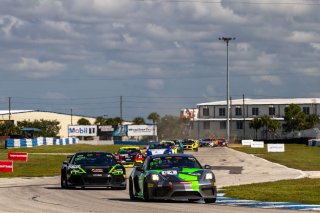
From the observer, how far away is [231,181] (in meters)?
31.6

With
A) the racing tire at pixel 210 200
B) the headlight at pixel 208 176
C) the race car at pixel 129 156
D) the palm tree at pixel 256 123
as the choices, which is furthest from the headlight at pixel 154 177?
the palm tree at pixel 256 123

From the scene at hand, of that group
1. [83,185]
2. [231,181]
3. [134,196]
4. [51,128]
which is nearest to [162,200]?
[134,196]

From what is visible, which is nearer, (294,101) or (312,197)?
(312,197)

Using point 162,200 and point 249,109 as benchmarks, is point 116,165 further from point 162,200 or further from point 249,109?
point 249,109

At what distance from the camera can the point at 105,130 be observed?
158 metres

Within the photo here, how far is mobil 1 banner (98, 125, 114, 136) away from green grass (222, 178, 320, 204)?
427ft

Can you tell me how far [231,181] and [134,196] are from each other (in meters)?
10.4

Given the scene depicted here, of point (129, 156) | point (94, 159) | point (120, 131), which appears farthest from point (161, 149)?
point (120, 131)

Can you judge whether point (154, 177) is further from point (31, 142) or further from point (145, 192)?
point (31, 142)

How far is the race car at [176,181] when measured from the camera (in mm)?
19719

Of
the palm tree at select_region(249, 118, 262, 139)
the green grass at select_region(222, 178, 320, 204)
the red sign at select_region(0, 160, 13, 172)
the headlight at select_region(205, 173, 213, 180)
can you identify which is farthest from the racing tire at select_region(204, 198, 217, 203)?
the palm tree at select_region(249, 118, 262, 139)

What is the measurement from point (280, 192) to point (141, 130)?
13631cm

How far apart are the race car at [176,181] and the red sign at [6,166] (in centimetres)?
2155

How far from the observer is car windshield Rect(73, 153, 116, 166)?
27484 millimetres
